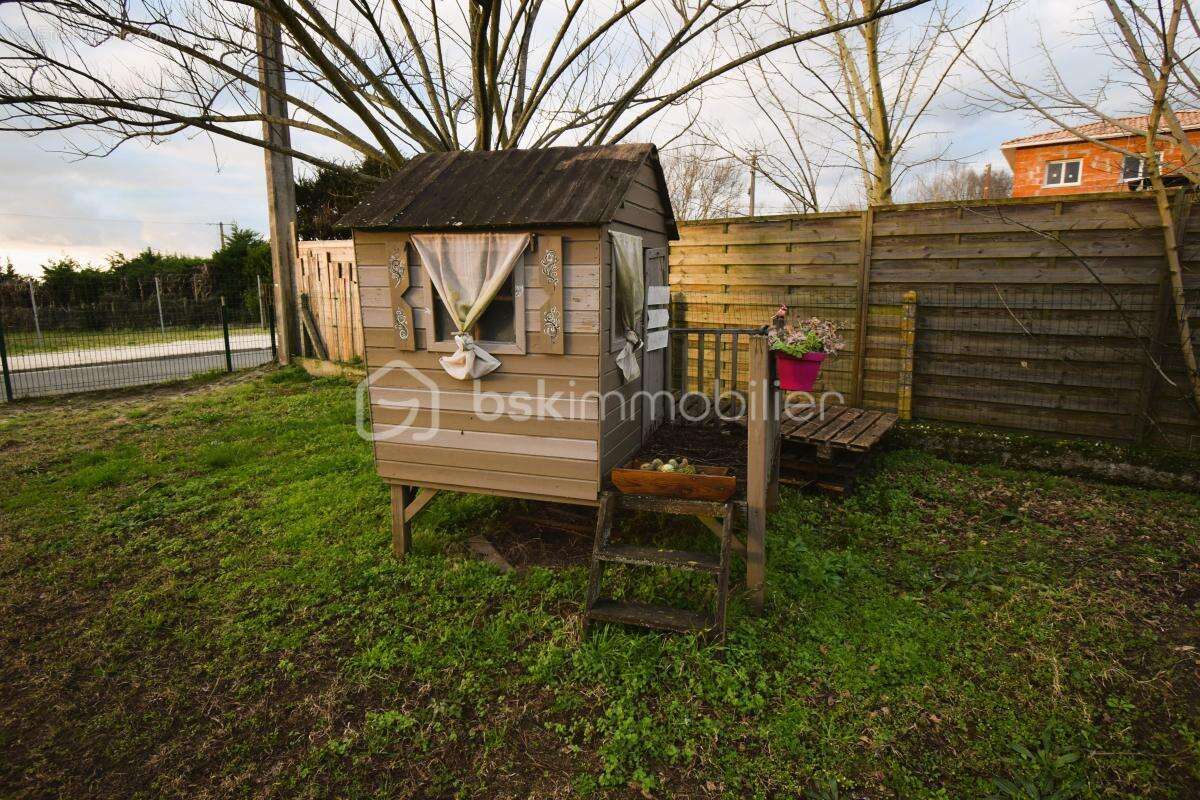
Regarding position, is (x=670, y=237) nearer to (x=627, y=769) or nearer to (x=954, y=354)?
(x=954, y=354)

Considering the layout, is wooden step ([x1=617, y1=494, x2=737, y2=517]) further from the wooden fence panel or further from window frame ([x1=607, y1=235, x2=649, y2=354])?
the wooden fence panel

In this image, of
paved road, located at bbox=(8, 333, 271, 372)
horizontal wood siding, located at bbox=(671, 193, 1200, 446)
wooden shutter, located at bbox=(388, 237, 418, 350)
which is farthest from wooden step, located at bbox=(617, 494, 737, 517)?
paved road, located at bbox=(8, 333, 271, 372)

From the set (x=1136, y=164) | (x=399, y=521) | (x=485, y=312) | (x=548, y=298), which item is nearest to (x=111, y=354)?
(x=399, y=521)

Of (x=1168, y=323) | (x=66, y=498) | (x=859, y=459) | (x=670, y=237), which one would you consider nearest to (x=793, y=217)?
(x=670, y=237)

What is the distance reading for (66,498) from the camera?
5309 millimetres

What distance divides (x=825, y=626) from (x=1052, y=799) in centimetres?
123

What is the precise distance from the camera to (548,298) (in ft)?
12.1

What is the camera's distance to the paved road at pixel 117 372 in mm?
9523

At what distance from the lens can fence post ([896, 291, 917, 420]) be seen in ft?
19.9

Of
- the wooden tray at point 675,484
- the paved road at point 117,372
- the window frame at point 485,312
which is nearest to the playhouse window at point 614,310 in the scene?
the window frame at point 485,312

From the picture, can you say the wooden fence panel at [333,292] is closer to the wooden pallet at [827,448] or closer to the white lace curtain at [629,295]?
the white lace curtain at [629,295]

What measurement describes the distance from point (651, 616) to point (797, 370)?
8.99 feet

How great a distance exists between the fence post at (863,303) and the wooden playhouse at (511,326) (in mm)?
2978

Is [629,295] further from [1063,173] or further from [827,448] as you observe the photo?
[1063,173]
